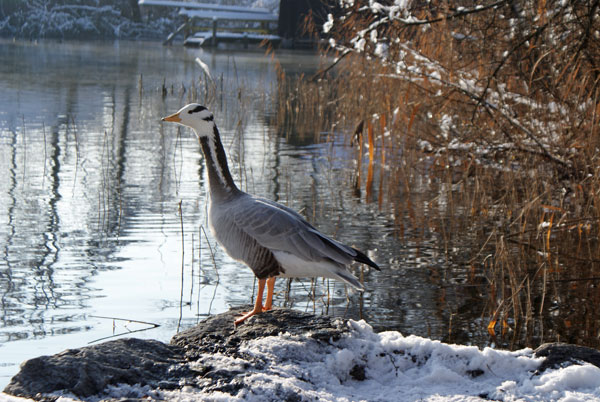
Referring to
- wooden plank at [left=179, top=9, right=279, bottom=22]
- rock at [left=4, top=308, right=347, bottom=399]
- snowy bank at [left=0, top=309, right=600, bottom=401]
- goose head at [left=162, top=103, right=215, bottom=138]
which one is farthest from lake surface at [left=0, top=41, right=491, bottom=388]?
wooden plank at [left=179, top=9, right=279, bottom=22]

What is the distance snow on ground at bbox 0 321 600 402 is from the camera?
124 inches

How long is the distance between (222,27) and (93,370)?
46.7 meters

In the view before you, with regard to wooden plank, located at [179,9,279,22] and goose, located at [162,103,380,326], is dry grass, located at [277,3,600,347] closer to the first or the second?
goose, located at [162,103,380,326]

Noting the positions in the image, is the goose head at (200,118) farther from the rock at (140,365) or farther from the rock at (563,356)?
the rock at (563,356)

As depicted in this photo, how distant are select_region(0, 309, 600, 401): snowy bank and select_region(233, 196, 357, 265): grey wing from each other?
0.81 metres

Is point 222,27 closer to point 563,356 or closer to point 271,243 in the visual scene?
point 271,243

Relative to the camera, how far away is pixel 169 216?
905 centimetres

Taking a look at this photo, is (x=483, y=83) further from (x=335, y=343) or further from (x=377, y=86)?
(x=335, y=343)

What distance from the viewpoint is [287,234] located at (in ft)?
15.3

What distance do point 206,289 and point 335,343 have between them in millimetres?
3180

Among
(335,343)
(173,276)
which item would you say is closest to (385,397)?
(335,343)

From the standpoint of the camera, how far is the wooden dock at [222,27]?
158 ft

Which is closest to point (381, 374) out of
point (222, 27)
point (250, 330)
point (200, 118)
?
point (250, 330)

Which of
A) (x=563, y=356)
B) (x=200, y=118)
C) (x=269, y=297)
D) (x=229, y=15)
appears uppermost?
(x=229, y=15)
